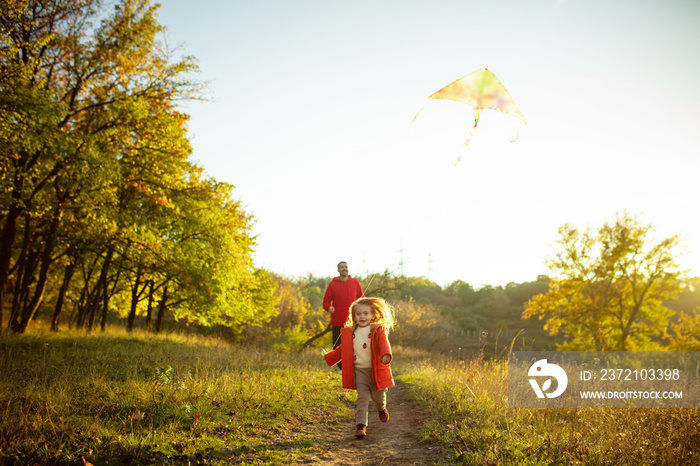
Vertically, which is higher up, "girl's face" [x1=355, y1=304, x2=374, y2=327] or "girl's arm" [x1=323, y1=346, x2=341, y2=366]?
"girl's face" [x1=355, y1=304, x2=374, y2=327]

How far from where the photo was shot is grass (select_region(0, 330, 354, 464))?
137 inches

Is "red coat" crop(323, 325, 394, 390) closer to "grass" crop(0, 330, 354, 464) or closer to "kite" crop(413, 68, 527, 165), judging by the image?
"grass" crop(0, 330, 354, 464)

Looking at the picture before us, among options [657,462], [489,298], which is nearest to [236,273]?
[657,462]

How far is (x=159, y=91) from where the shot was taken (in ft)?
43.9

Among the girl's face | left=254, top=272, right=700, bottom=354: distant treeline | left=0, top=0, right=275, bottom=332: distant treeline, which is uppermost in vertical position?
left=0, top=0, right=275, bottom=332: distant treeline

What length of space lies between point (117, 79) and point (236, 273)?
8223 mm

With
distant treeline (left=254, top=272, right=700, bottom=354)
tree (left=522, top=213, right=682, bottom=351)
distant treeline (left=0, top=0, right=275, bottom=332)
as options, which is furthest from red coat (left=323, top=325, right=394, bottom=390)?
tree (left=522, top=213, right=682, bottom=351)

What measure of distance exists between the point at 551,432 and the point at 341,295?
5.00 metres

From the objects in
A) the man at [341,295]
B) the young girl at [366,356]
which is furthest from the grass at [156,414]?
the man at [341,295]

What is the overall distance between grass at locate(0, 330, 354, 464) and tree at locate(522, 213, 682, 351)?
2312 cm

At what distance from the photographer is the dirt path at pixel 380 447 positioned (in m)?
3.97

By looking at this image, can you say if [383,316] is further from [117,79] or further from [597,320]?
[597,320]

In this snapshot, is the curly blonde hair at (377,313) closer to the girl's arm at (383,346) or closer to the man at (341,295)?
the girl's arm at (383,346)

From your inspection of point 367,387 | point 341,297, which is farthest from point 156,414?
point 341,297
